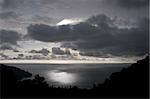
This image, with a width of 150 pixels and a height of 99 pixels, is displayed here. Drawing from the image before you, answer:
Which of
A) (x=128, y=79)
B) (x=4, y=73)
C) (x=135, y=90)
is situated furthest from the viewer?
(x=4, y=73)

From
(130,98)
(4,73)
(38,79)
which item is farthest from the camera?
(38,79)

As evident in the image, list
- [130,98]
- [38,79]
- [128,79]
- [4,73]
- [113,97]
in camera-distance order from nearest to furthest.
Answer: [130,98]
[113,97]
[128,79]
[4,73]
[38,79]

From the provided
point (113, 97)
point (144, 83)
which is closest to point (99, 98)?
point (113, 97)

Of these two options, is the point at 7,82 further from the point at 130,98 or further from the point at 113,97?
the point at 130,98

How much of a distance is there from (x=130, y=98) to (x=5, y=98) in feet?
46.1

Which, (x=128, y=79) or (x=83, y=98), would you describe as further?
(x=128, y=79)

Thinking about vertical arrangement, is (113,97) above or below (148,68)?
below

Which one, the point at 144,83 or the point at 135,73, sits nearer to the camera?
the point at 144,83

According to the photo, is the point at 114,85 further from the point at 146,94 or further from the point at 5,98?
the point at 5,98

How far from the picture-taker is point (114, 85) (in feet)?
124

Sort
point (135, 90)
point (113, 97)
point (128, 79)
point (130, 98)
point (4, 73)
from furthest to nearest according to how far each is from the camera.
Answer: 1. point (4, 73)
2. point (128, 79)
3. point (135, 90)
4. point (113, 97)
5. point (130, 98)

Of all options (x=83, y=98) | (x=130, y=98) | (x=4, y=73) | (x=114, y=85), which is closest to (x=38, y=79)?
(x=4, y=73)

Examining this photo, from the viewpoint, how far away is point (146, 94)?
26.3 m

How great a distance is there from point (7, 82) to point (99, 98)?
1821cm
